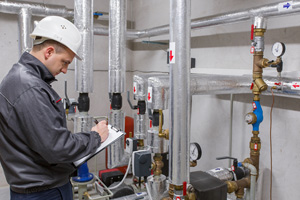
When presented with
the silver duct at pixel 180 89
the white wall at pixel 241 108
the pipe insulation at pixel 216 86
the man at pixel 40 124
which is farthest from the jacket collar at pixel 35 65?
the white wall at pixel 241 108

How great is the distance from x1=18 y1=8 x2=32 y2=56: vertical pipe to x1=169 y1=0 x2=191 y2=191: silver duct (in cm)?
184

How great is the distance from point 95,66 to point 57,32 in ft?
8.15

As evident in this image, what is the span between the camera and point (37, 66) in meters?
1.05

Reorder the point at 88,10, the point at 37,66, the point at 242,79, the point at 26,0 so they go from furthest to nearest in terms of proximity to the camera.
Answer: the point at 26,0 < the point at 88,10 < the point at 242,79 < the point at 37,66

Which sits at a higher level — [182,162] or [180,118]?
[180,118]

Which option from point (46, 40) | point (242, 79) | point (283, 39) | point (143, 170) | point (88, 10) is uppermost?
point (88, 10)

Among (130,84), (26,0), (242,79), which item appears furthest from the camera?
(130,84)

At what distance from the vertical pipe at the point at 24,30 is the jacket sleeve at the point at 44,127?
1.82 meters

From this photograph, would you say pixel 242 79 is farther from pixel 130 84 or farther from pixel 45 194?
pixel 130 84

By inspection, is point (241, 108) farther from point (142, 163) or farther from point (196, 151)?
point (142, 163)

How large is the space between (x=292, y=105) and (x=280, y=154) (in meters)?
0.35

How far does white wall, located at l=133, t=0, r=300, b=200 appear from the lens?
1.83 metres

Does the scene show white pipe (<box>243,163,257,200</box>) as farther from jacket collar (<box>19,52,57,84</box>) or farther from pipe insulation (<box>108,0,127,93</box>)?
jacket collar (<box>19,52,57,84</box>)

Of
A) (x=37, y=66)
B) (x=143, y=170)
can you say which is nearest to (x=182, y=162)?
(x=143, y=170)
